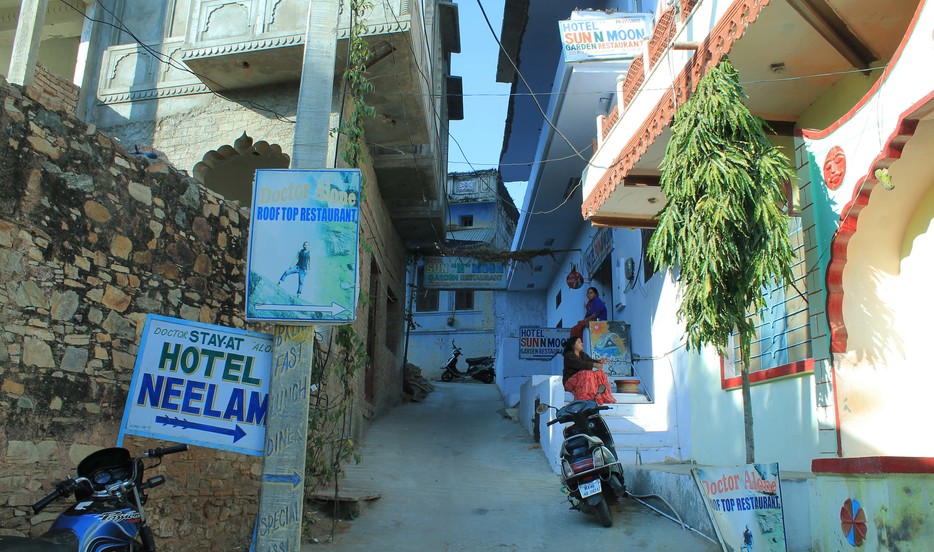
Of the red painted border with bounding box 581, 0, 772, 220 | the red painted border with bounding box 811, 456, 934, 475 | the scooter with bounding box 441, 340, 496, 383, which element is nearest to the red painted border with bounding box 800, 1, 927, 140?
the red painted border with bounding box 581, 0, 772, 220

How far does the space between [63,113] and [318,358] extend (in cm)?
334

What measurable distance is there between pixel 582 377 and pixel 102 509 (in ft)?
20.7

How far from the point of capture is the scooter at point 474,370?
965 inches

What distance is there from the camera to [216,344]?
4.52 metres

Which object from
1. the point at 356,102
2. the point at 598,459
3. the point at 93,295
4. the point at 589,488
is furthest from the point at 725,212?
the point at 93,295

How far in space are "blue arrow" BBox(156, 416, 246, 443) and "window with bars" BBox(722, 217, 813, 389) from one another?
4.33 metres

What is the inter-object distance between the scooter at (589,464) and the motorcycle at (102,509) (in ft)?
12.6

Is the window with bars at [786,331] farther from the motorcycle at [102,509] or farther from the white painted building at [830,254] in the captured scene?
the motorcycle at [102,509]

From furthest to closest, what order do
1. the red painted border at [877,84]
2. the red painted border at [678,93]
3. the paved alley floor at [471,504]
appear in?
the paved alley floor at [471,504], the red painted border at [678,93], the red painted border at [877,84]

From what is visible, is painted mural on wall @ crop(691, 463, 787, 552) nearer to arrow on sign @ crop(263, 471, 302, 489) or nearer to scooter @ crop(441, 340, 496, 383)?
arrow on sign @ crop(263, 471, 302, 489)

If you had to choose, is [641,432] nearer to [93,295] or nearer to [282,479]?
[282,479]

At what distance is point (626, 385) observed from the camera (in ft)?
35.2

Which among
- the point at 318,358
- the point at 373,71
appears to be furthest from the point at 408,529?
the point at 373,71

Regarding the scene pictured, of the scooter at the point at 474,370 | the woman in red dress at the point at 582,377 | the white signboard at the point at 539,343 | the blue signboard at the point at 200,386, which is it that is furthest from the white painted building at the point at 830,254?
the scooter at the point at 474,370
